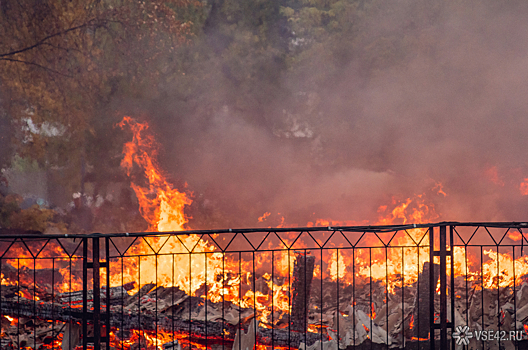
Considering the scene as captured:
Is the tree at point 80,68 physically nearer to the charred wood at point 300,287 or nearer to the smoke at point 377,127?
the smoke at point 377,127

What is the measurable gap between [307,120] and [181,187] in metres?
3.93

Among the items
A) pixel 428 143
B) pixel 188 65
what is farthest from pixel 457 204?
pixel 188 65

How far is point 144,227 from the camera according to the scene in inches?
452

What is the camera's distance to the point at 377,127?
10.9m

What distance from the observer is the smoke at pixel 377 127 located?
401 inches

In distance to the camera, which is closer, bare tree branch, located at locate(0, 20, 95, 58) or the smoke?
bare tree branch, located at locate(0, 20, 95, 58)

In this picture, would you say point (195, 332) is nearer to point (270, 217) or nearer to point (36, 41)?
point (270, 217)

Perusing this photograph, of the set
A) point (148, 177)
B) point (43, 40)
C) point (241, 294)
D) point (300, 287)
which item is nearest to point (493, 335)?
point (300, 287)

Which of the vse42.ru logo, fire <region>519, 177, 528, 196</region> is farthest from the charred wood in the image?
fire <region>519, 177, 528, 196</region>

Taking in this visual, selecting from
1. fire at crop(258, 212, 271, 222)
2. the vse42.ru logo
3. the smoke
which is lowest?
the vse42.ru logo

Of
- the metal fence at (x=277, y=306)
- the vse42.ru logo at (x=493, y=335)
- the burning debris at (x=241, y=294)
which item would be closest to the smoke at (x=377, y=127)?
the burning debris at (x=241, y=294)

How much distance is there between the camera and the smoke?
1019 centimetres

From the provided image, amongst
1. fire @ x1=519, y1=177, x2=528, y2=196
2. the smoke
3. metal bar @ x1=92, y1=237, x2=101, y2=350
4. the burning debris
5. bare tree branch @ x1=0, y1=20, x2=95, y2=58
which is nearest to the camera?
metal bar @ x1=92, y1=237, x2=101, y2=350

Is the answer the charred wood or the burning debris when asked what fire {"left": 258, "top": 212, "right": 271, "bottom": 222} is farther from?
the charred wood
